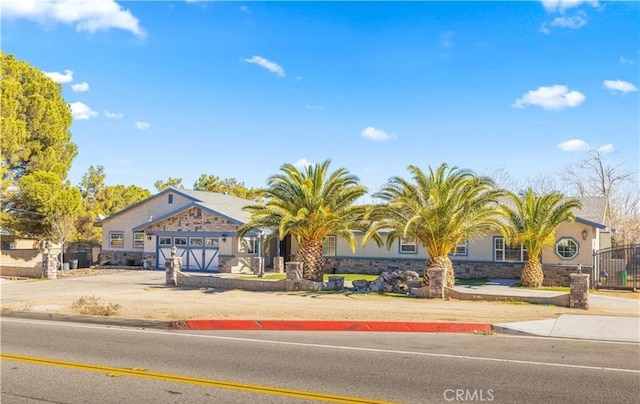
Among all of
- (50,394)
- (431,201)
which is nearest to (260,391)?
(50,394)

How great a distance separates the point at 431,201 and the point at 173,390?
1645 cm

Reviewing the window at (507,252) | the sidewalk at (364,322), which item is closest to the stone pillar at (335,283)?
the sidewalk at (364,322)

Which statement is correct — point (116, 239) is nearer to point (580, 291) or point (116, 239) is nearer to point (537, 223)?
point (537, 223)

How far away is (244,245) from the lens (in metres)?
37.2

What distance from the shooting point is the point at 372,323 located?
15.3 meters

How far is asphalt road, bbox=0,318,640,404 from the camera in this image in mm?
8453

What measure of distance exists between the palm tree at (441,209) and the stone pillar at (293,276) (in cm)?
350

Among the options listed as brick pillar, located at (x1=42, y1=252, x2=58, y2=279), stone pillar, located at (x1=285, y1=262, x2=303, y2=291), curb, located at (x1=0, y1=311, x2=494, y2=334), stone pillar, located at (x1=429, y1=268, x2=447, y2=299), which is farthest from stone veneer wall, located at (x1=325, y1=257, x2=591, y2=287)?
curb, located at (x1=0, y1=311, x2=494, y2=334)

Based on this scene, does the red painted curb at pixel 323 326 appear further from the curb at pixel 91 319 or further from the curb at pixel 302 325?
the curb at pixel 91 319

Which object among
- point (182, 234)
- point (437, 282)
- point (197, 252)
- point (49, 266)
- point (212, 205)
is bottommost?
point (49, 266)

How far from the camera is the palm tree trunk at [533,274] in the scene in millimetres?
27797

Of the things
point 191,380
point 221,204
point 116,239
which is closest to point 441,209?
point 191,380

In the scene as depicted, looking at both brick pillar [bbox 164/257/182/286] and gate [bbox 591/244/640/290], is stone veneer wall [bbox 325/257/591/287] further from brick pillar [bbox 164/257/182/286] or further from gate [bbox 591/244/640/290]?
brick pillar [bbox 164/257/182/286]

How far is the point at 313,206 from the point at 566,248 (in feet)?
46.2
